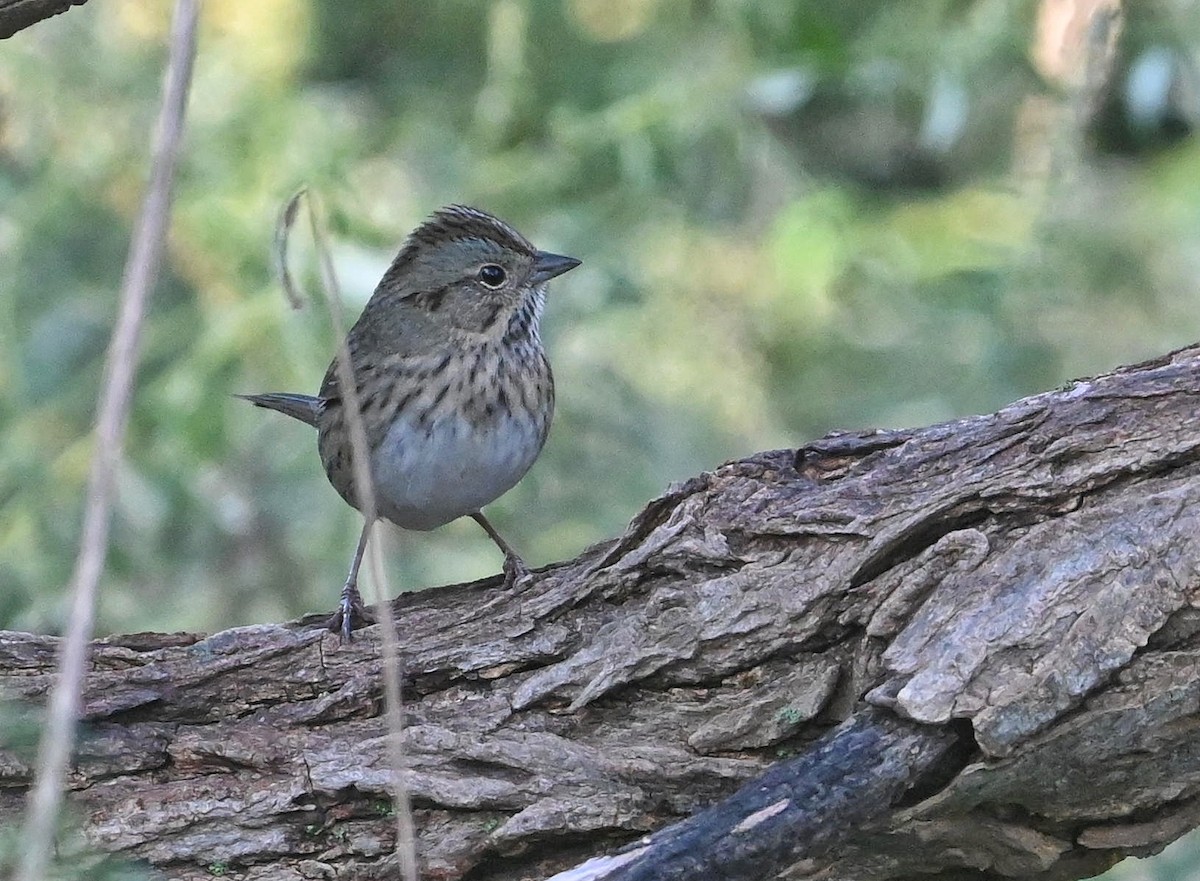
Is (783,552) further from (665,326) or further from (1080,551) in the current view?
(665,326)

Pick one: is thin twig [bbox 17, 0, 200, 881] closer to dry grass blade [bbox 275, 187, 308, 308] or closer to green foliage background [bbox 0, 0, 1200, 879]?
dry grass blade [bbox 275, 187, 308, 308]

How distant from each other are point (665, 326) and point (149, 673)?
3.66 metres

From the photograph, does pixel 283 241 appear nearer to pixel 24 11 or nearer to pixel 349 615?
pixel 24 11

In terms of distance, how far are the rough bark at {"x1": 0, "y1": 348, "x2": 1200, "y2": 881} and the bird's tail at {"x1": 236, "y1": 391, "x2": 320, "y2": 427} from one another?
1.71m

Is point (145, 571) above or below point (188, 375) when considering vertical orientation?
below

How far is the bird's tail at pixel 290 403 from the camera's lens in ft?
15.6

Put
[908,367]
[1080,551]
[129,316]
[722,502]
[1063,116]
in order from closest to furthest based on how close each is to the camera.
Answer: [129,316] < [1080,551] < [722,502] < [1063,116] < [908,367]

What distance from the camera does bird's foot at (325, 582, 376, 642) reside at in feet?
10.6

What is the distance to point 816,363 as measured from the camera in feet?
22.7

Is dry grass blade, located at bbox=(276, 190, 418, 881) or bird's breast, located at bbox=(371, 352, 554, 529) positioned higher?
bird's breast, located at bbox=(371, 352, 554, 529)

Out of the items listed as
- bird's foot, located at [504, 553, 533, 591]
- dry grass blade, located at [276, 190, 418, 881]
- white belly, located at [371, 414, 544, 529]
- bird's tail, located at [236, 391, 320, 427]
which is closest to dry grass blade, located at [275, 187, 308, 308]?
dry grass blade, located at [276, 190, 418, 881]

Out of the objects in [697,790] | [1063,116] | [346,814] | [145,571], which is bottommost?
[697,790]

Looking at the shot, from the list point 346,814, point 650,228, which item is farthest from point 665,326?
point 346,814

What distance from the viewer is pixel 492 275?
14.1ft
